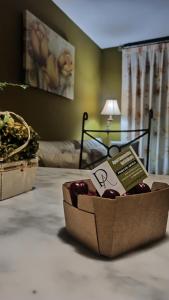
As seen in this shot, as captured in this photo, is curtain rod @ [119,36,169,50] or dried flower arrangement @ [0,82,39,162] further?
curtain rod @ [119,36,169,50]

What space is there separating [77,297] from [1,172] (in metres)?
0.48

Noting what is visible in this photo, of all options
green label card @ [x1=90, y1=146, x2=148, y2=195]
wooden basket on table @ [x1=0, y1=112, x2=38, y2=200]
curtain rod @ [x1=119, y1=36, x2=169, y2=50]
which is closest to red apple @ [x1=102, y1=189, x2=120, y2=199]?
green label card @ [x1=90, y1=146, x2=148, y2=195]

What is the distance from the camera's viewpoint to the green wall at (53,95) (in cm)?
223

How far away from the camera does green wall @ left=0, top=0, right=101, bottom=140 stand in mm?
2213

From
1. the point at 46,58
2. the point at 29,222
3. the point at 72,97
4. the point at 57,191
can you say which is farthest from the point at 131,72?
the point at 29,222

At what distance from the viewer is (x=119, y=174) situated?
48 centimetres

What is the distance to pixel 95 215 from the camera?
41 centimetres

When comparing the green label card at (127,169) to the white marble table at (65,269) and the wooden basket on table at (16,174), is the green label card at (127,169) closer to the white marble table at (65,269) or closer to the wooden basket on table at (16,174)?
the white marble table at (65,269)

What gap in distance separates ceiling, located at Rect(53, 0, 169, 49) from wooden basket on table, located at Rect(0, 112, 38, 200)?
2.64m

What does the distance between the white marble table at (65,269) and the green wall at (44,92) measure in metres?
1.86

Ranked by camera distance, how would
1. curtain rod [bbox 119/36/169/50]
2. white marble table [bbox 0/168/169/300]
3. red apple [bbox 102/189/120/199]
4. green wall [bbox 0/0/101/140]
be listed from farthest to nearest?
curtain rod [bbox 119/36/169/50] → green wall [bbox 0/0/101/140] → red apple [bbox 102/189/120/199] → white marble table [bbox 0/168/169/300]

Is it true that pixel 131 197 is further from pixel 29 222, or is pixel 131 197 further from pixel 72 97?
pixel 72 97

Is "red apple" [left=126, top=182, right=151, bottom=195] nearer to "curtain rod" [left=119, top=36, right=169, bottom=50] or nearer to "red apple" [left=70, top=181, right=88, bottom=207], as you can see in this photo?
"red apple" [left=70, top=181, right=88, bottom=207]

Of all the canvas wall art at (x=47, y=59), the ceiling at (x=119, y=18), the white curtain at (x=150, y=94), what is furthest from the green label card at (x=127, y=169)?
the white curtain at (x=150, y=94)
